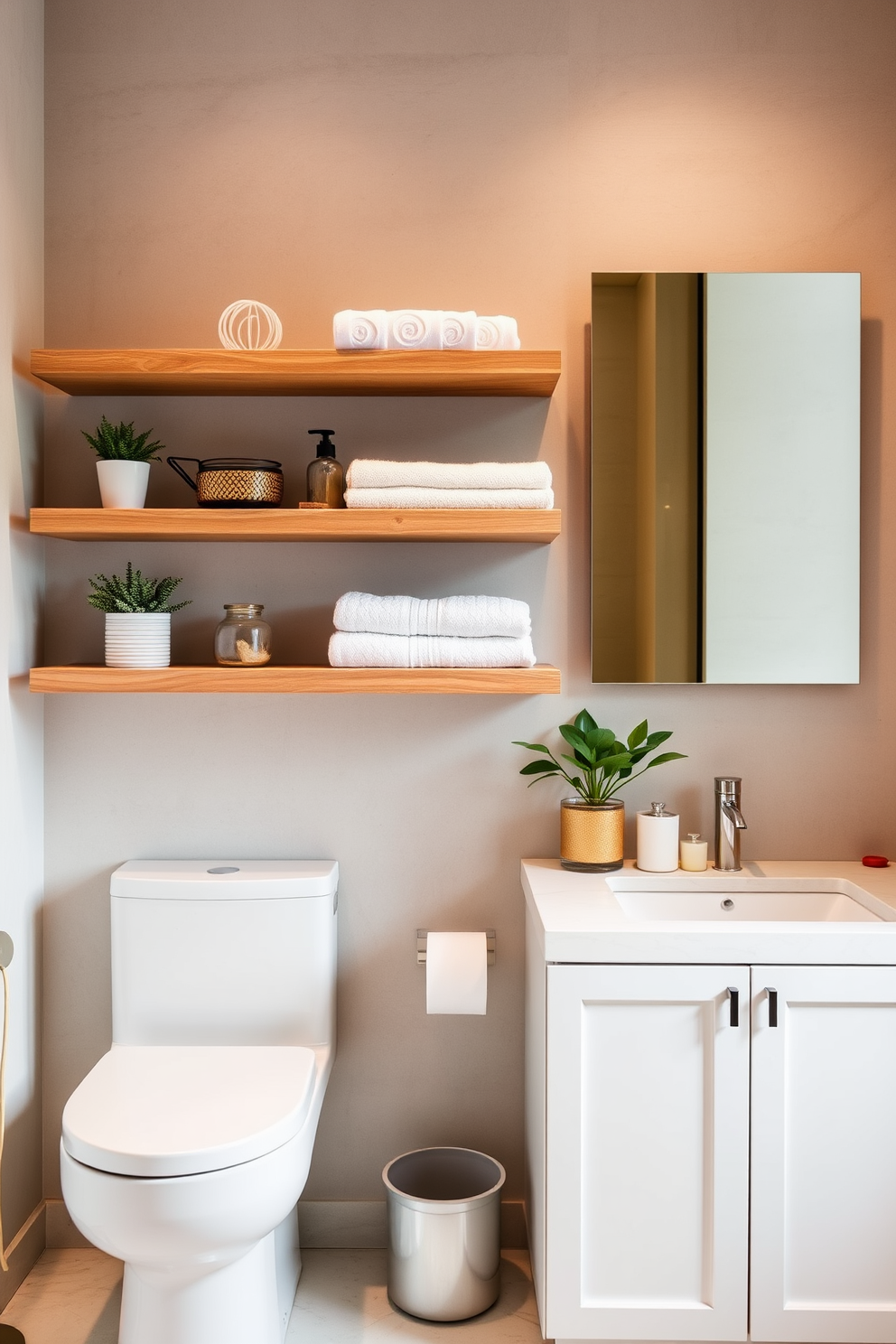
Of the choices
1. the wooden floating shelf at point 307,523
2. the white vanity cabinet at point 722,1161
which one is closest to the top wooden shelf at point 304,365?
the wooden floating shelf at point 307,523

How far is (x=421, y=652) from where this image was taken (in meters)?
1.80

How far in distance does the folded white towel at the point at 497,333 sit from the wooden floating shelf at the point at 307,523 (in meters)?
0.31

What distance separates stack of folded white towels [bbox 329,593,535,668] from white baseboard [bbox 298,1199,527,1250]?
44.6 inches

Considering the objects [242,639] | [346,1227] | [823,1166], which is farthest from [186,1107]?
[823,1166]

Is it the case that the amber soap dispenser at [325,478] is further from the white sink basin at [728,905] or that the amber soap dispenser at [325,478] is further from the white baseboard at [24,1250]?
the white baseboard at [24,1250]

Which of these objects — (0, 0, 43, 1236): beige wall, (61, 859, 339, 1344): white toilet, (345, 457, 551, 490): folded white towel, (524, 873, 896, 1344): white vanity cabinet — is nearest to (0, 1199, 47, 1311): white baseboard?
(0, 0, 43, 1236): beige wall

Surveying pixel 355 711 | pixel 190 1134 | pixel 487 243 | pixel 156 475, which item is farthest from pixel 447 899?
pixel 487 243

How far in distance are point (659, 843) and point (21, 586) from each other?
4.34ft

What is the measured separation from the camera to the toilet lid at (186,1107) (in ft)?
4.66

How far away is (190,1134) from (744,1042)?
2.81 feet

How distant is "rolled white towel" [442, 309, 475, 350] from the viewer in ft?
5.82

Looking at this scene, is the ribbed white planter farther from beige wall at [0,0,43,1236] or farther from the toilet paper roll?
the toilet paper roll

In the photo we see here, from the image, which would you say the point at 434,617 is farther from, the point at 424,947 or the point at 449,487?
the point at 424,947

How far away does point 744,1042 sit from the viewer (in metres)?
1.57
